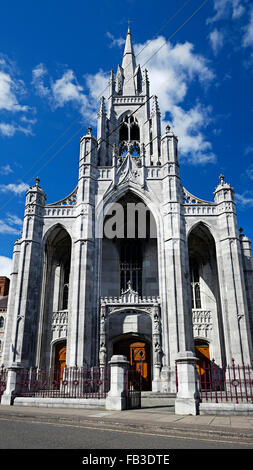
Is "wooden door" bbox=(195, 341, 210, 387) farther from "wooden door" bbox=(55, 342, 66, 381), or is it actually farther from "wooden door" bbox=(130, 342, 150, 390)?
"wooden door" bbox=(55, 342, 66, 381)

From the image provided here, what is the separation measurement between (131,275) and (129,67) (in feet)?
83.4

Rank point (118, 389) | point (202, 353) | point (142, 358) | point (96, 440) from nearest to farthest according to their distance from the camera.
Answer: point (96, 440)
point (118, 389)
point (142, 358)
point (202, 353)

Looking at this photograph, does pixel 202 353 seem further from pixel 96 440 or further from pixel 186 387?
pixel 96 440

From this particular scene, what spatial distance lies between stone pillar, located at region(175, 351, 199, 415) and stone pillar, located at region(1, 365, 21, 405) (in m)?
A: 7.25

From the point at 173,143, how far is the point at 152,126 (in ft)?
20.0

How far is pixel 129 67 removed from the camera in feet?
126

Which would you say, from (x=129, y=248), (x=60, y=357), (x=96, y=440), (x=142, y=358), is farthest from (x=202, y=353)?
(x=96, y=440)

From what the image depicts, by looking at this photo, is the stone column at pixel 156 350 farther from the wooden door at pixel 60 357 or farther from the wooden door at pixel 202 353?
the wooden door at pixel 60 357

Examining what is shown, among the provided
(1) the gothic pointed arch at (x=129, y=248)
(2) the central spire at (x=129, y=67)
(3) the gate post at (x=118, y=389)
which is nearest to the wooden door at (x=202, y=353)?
(1) the gothic pointed arch at (x=129, y=248)

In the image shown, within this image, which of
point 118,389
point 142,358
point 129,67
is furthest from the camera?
point 129,67

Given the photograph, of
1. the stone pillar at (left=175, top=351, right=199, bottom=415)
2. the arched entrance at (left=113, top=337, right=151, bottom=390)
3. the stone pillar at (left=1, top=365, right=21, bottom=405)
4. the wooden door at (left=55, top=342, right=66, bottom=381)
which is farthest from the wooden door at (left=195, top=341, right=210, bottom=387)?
the stone pillar at (left=175, top=351, right=199, bottom=415)

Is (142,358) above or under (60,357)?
under

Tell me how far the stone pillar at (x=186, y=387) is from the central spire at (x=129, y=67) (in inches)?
1230

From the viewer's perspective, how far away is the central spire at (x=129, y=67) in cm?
3584
